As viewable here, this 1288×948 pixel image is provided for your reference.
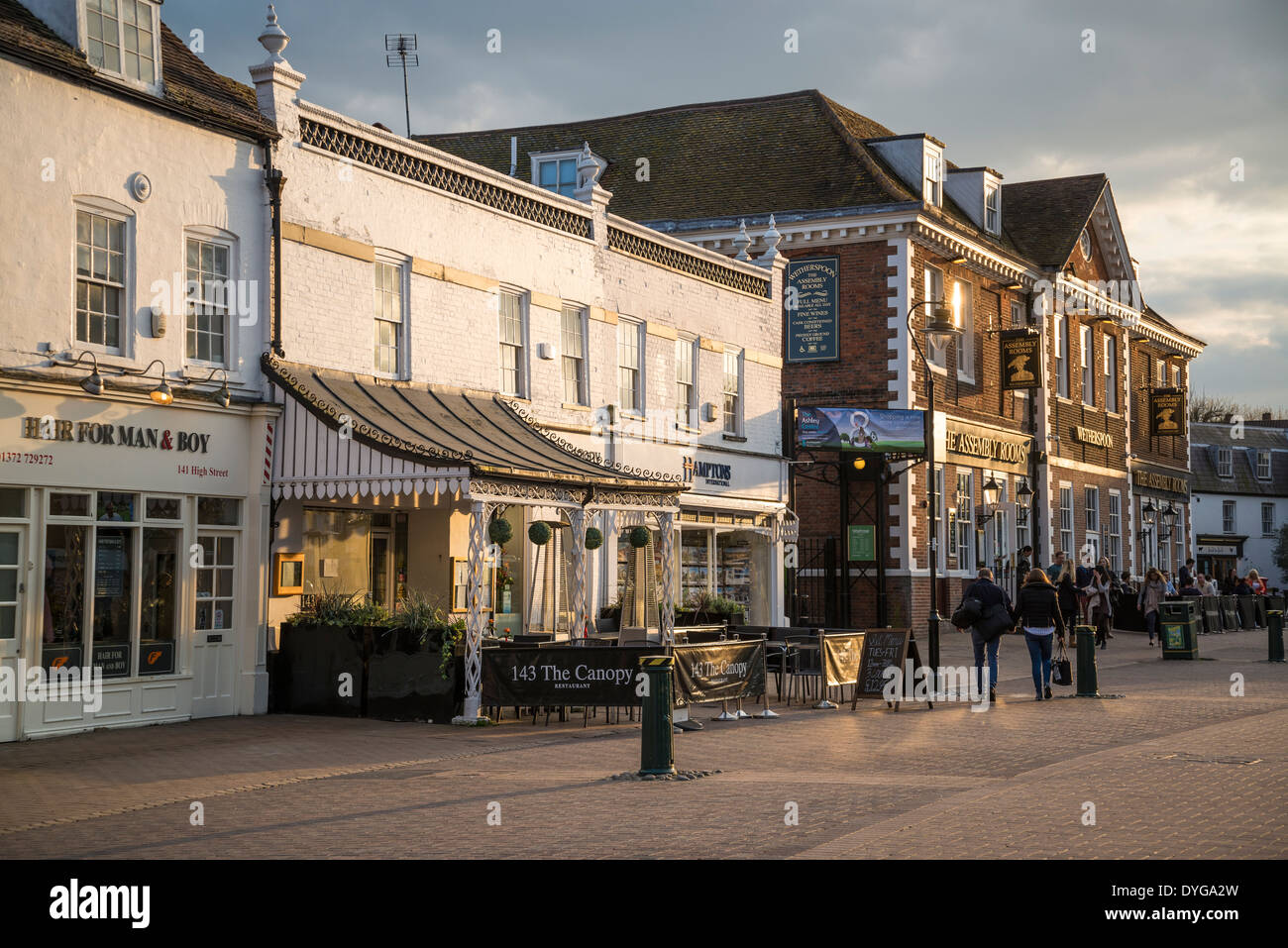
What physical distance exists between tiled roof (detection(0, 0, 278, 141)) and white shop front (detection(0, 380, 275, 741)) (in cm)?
336

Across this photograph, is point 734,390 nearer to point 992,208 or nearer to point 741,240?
point 741,240

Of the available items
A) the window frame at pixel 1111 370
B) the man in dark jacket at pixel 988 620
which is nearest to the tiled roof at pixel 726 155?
the window frame at pixel 1111 370

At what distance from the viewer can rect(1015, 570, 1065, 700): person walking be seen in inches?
766

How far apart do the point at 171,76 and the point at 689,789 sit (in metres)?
10.9

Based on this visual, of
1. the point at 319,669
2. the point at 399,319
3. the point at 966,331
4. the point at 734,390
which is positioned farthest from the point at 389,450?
the point at 966,331

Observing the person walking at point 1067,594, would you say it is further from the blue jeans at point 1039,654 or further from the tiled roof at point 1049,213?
the tiled roof at point 1049,213

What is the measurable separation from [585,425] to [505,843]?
46.0ft

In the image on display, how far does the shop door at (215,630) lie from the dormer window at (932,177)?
2093 centimetres

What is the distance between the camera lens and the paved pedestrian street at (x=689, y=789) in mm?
8992

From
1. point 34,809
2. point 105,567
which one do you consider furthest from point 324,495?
point 34,809

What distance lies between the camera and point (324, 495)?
16938 millimetres

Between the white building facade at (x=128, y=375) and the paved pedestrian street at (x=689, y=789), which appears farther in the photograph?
the white building facade at (x=128, y=375)

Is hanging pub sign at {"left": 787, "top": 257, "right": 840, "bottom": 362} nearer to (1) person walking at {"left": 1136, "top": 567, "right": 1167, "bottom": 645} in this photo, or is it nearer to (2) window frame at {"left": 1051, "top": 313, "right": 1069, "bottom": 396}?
(1) person walking at {"left": 1136, "top": 567, "right": 1167, "bottom": 645}

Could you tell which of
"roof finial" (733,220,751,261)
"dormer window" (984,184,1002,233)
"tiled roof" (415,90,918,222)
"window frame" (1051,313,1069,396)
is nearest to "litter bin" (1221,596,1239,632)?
"window frame" (1051,313,1069,396)
